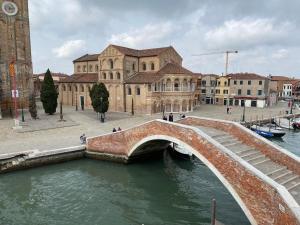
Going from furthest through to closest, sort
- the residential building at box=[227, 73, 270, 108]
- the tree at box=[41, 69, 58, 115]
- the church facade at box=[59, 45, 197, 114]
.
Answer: the residential building at box=[227, 73, 270, 108] < the church facade at box=[59, 45, 197, 114] < the tree at box=[41, 69, 58, 115]

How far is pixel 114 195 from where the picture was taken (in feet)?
43.5

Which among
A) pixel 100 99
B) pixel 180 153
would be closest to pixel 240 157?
pixel 180 153

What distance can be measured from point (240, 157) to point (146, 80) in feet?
77.3

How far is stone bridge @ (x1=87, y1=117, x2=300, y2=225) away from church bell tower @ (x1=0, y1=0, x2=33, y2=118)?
18.1 meters

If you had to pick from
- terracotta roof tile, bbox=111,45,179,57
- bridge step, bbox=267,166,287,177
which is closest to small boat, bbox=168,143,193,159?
bridge step, bbox=267,166,287,177

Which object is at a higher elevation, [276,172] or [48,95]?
[48,95]

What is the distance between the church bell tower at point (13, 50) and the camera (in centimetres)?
2986

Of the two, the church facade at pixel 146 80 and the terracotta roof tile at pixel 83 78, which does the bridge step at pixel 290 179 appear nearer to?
the church facade at pixel 146 80

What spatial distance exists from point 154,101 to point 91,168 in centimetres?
1799

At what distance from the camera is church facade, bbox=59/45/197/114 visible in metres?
33.7

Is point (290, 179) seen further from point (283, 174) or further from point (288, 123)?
point (288, 123)

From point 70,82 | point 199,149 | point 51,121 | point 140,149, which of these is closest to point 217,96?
point 70,82

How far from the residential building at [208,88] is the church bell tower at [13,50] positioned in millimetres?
31645

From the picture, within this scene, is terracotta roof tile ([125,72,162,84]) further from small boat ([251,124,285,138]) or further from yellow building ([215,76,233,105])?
yellow building ([215,76,233,105])
